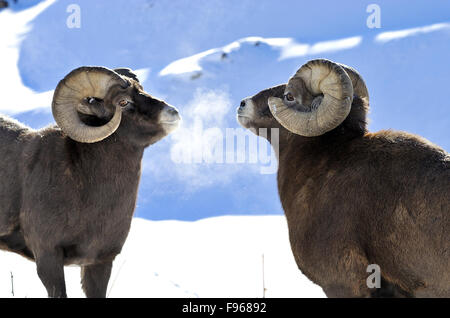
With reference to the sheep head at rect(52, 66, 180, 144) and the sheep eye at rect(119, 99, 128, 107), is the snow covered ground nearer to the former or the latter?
the sheep head at rect(52, 66, 180, 144)

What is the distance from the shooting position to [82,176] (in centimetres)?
909


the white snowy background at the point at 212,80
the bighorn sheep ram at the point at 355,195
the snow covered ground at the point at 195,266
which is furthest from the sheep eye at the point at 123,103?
the white snowy background at the point at 212,80

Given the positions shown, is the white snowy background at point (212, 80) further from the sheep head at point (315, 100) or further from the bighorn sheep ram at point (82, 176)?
the sheep head at point (315, 100)

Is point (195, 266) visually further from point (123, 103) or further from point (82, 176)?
point (123, 103)

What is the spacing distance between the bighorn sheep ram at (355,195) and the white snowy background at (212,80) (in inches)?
216

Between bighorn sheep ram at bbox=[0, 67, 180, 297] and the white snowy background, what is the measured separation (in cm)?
352

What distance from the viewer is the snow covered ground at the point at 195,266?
43.4 ft

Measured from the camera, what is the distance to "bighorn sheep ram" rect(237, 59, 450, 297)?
709 centimetres

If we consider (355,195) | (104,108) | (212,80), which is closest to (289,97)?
(355,195)

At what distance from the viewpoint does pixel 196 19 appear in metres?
38.8
